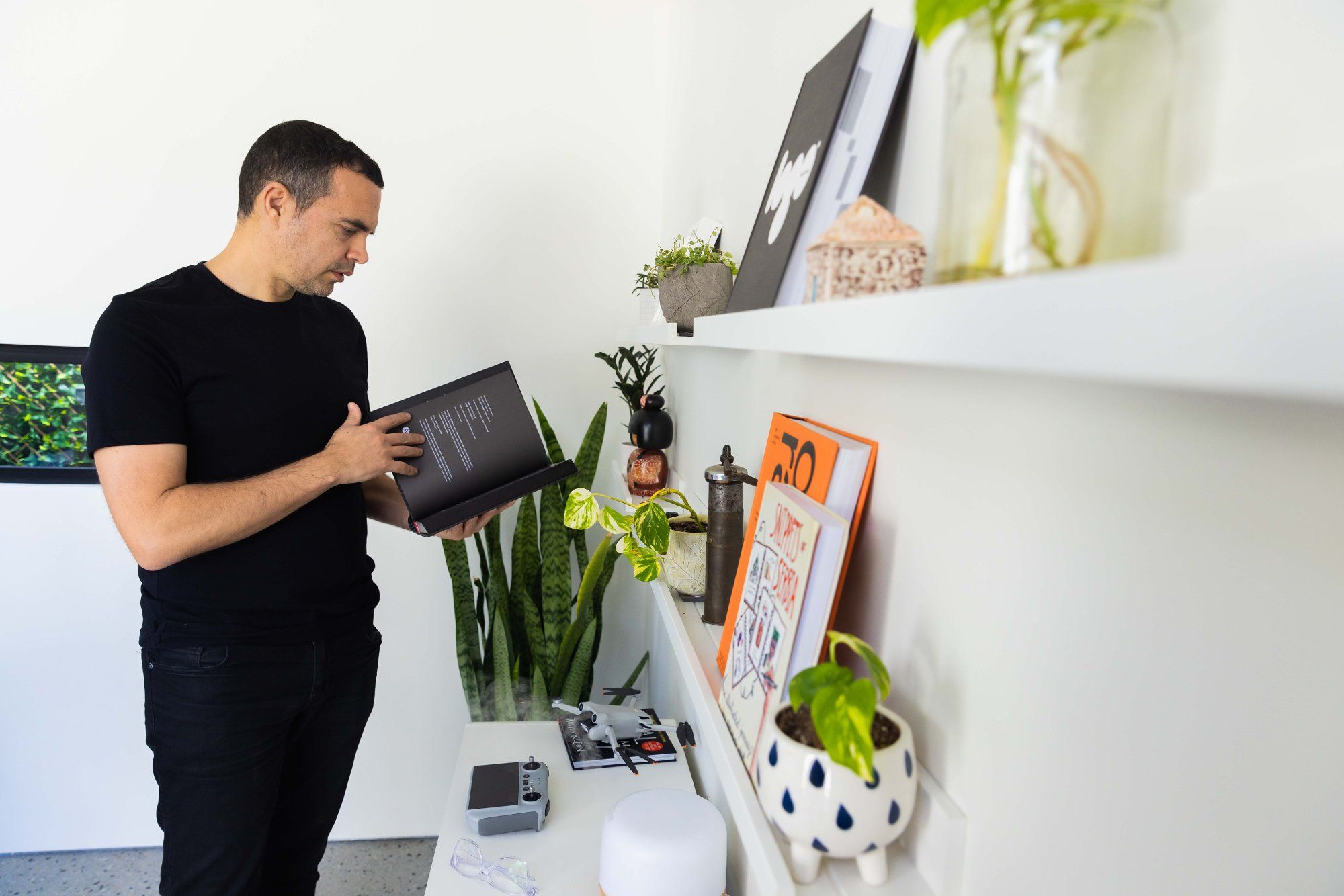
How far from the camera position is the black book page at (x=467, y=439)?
161 centimetres

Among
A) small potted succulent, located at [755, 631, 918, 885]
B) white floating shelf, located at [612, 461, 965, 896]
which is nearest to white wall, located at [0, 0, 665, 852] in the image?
white floating shelf, located at [612, 461, 965, 896]

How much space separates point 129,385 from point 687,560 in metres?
1.05

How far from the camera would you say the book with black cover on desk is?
1.60 metres

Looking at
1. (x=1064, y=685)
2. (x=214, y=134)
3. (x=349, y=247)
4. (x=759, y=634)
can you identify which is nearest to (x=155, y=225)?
(x=214, y=134)

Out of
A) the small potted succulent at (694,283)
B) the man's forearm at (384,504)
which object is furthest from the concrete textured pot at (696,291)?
the man's forearm at (384,504)

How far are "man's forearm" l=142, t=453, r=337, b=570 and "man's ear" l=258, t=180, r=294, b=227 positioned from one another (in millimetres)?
502

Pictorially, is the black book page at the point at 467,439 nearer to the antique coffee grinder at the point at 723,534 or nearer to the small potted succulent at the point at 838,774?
the antique coffee grinder at the point at 723,534

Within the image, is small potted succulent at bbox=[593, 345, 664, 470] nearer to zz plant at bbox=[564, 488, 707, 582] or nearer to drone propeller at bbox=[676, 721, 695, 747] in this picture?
drone propeller at bbox=[676, 721, 695, 747]

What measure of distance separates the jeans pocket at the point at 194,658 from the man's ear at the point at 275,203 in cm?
85

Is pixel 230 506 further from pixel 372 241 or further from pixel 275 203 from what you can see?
pixel 372 241

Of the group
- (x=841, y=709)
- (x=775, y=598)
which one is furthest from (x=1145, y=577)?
(x=775, y=598)

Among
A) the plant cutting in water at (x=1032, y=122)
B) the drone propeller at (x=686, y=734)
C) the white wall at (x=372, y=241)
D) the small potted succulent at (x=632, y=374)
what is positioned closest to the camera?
the plant cutting in water at (x=1032, y=122)

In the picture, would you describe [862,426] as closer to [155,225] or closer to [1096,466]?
[1096,466]

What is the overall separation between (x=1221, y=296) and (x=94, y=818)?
3.38 meters
